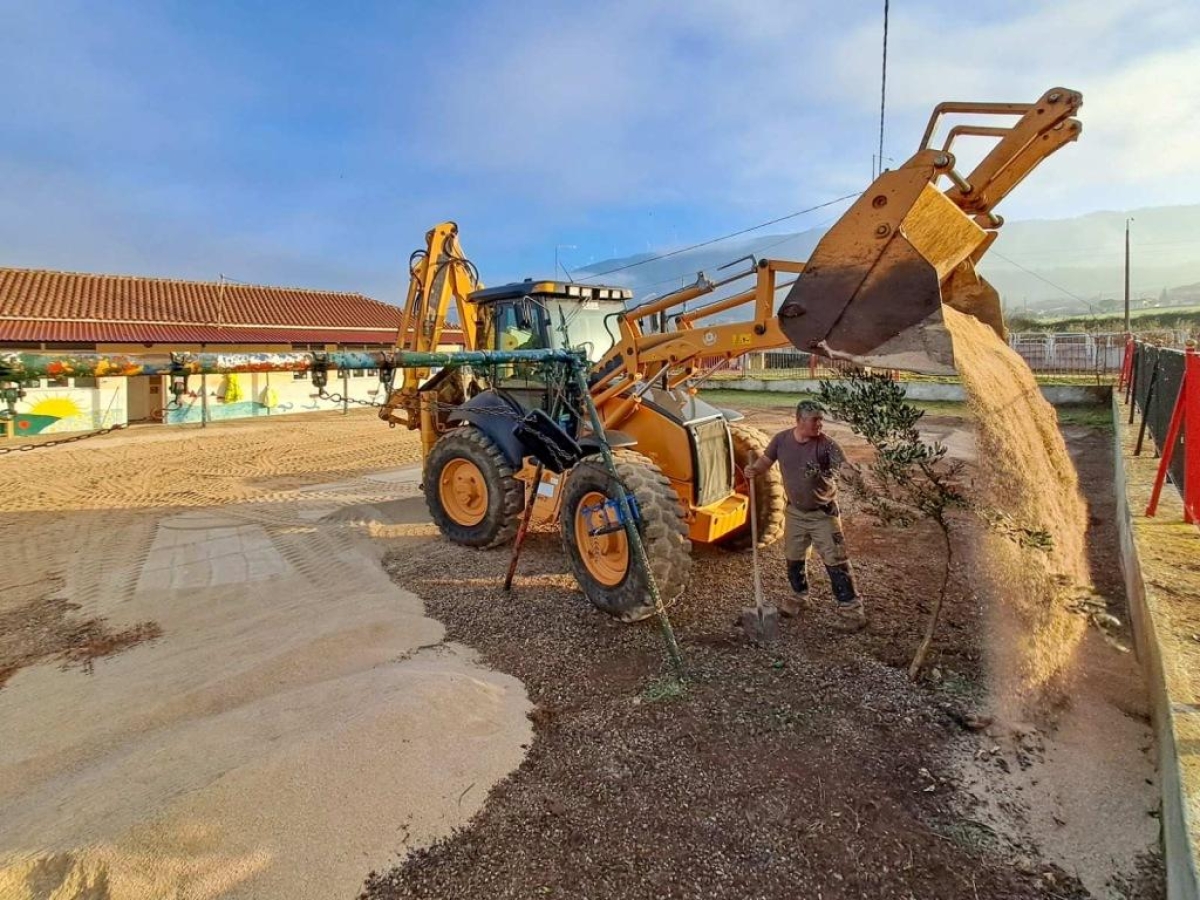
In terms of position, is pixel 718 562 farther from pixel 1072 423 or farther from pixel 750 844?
pixel 1072 423

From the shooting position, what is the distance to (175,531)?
781cm

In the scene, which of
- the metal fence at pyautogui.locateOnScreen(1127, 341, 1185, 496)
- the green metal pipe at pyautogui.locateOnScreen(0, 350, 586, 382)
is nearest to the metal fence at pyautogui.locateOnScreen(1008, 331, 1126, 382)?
the metal fence at pyautogui.locateOnScreen(1127, 341, 1185, 496)

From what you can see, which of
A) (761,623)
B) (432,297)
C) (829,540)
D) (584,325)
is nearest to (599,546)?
(761,623)

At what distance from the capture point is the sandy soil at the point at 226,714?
2.51m

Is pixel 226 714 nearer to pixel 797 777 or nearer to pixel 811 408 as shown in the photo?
pixel 797 777

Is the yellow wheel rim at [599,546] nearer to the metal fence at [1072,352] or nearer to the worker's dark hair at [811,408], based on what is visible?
the worker's dark hair at [811,408]

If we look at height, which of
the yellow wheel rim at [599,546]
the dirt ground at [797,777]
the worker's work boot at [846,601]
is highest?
the yellow wheel rim at [599,546]

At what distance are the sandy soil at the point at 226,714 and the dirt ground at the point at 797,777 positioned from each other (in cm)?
30

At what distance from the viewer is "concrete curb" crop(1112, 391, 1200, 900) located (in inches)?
84.3

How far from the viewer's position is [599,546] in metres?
5.02

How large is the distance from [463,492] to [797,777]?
180 inches

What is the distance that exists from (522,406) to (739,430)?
2.15m

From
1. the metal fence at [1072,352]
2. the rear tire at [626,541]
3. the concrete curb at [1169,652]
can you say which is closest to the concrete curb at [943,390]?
the metal fence at [1072,352]

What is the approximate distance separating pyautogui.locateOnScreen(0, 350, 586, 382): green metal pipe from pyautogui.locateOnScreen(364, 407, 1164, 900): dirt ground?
1934 millimetres
